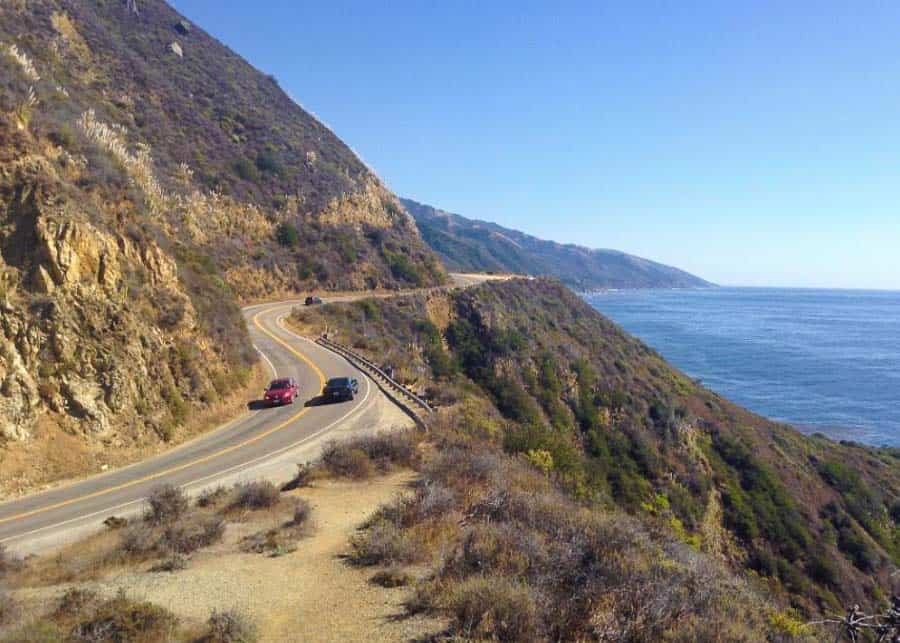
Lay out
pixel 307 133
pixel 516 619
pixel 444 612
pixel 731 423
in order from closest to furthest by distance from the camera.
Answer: pixel 516 619 → pixel 444 612 → pixel 731 423 → pixel 307 133

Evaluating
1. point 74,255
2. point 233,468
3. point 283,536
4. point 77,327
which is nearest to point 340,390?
point 233,468

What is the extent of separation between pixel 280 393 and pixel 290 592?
675 inches

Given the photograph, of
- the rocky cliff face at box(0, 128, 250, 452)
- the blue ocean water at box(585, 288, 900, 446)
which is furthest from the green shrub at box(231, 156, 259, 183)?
the blue ocean water at box(585, 288, 900, 446)

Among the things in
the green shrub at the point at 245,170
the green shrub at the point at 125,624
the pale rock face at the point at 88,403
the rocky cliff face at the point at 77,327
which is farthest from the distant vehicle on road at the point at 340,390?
the green shrub at the point at 245,170

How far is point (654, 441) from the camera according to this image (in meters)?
34.2

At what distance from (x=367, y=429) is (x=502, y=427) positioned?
16.7 ft

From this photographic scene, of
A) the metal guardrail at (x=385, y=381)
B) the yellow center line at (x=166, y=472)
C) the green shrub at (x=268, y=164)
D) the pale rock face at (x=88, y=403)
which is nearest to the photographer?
the yellow center line at (x=166, y=472)

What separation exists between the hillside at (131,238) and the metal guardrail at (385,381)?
578 centimetres

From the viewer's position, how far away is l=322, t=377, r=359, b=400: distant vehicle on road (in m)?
23.7

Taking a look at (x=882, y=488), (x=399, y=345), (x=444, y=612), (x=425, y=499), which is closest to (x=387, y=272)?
(x=399, y=345)

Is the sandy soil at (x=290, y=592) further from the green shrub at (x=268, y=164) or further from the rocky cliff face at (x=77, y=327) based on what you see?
the green shrub at (x=268, y=164)

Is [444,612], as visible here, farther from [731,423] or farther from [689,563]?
[731,423]

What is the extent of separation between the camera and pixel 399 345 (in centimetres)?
3803

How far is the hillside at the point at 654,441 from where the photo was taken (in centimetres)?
2600
